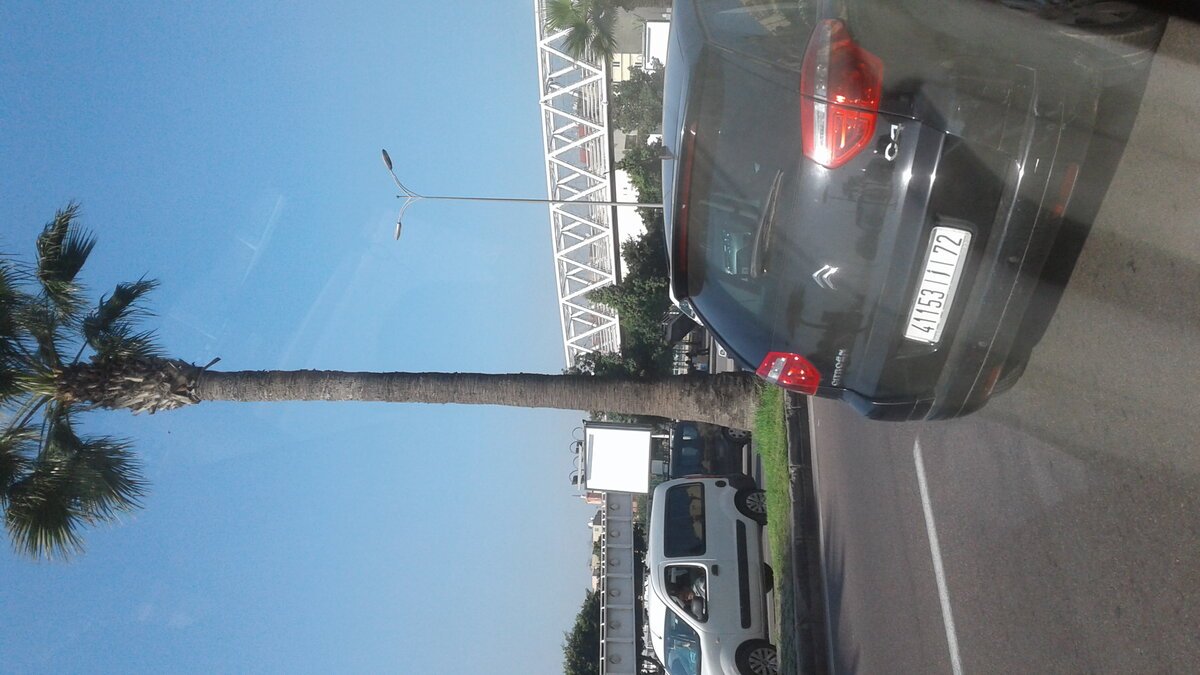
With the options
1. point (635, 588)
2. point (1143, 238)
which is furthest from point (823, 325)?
point (635, 588)

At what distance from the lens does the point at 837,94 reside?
418cm

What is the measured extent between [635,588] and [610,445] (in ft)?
20.6

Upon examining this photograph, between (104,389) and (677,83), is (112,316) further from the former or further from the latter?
(677,83)

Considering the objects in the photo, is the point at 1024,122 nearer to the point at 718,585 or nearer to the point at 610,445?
the point at 718,585

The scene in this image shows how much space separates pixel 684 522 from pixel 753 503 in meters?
1.17

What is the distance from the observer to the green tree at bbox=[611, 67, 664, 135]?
96.6 ft

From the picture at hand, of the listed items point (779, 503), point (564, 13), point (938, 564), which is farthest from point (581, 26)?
point (938, 564)

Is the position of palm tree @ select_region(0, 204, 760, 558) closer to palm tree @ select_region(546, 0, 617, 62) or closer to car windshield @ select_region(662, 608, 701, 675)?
car windshield @ select_region(662, 608, 701, 675)

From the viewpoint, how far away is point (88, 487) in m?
9.97

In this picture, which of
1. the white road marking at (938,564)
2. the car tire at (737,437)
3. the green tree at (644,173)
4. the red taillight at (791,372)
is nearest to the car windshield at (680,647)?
the white road marking at (938,564)

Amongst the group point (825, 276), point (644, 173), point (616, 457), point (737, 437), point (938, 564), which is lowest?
point (616, 457)

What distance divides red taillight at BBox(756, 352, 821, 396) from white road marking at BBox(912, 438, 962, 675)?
1.89 m

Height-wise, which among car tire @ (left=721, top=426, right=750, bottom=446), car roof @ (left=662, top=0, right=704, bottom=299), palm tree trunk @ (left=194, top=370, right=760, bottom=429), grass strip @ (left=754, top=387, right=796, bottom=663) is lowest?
car tire @ (left=721, top=426, right=750, bottom=446)

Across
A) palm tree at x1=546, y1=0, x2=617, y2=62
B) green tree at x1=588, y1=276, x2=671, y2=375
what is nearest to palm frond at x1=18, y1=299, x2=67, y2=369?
palm tree at x1=546, y1=0, x2=617, y2=62
